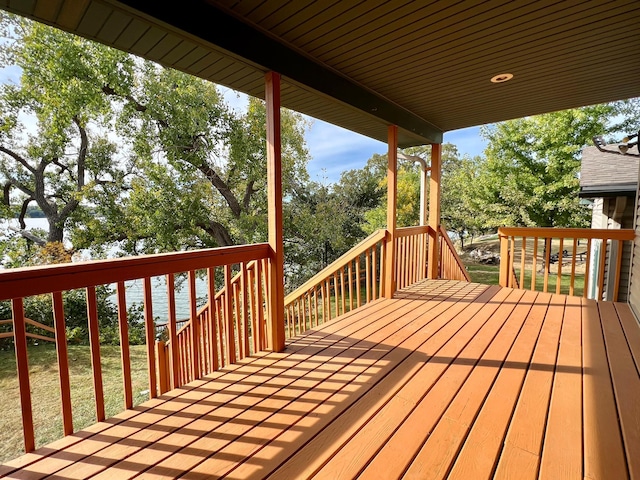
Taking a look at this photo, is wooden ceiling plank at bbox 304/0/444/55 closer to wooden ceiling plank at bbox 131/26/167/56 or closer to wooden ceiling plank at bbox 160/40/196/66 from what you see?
wooden ceiling plank at bbox 160/40/196/66

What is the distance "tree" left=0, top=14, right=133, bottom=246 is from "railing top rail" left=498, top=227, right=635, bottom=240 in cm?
1045

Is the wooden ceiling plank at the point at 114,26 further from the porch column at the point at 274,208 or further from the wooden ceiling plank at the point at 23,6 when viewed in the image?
the porch column at the point at 274,208

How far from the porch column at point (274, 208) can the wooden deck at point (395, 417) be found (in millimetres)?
241

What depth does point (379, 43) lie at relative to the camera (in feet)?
8.28

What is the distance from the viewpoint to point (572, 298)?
13.2 feet

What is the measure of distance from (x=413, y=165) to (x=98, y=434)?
754 inches

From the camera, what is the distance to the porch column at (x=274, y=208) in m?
2.52

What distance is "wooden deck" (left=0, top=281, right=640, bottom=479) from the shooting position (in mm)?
1410

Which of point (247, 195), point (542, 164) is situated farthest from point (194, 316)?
point (542, 164)

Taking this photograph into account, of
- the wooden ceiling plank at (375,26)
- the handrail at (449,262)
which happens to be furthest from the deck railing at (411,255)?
the wooden ceiling plank at (375,26)

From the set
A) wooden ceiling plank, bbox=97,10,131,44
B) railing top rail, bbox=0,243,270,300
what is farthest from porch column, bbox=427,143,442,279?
wooden ceiling plank, bbox=97,10,131,44

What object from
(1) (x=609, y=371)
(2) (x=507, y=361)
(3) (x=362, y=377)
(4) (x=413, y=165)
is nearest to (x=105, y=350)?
(3) (x=362, y=377)

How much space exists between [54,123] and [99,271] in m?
10.3

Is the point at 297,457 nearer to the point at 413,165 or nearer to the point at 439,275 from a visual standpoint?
the point at 439,275
